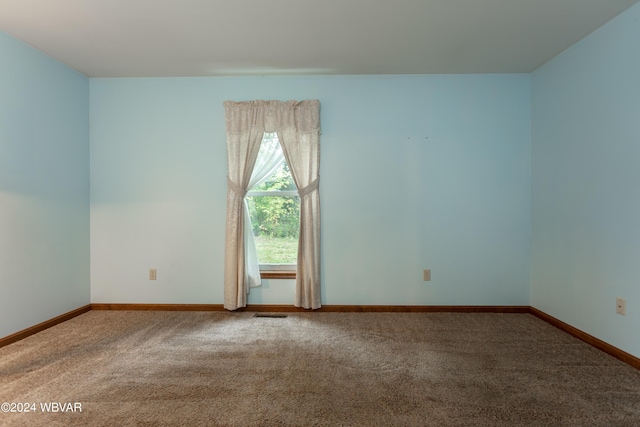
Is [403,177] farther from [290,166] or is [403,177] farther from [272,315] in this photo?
[272,315]

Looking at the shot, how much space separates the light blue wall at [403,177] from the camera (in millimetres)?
3574

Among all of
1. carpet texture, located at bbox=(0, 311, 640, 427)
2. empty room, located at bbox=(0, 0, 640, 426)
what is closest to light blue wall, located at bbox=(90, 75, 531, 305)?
empty room, located at bbox=(0, 0, 640, 426)

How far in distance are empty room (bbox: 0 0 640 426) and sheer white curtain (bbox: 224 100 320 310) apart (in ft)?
0.08

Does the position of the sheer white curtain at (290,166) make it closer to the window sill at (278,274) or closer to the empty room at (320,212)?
the empty room at (320,212)

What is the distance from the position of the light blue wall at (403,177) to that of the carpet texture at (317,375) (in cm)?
48

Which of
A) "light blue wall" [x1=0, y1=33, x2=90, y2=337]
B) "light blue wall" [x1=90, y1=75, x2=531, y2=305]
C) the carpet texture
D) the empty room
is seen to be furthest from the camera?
"light blue wall" [x1=90, y1=75, x2=531, y2=305]

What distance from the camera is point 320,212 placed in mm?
3576

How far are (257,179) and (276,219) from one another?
473 mm

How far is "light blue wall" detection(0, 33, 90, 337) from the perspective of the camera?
2.74 meters

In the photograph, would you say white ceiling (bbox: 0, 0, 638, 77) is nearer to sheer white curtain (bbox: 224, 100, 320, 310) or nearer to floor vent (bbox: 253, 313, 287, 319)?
sheer white curtain (bbox: 224, 100, 320, 310)


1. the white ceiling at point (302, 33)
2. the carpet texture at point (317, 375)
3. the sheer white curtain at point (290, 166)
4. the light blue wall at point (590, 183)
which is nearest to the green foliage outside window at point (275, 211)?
the sheer white curtain at point (290, 166)

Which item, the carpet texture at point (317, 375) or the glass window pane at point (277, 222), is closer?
the carpet texture at point (317, 375)

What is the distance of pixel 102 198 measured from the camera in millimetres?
3662

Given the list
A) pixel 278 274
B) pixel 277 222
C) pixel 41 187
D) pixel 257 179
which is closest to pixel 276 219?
pixel 277 222
